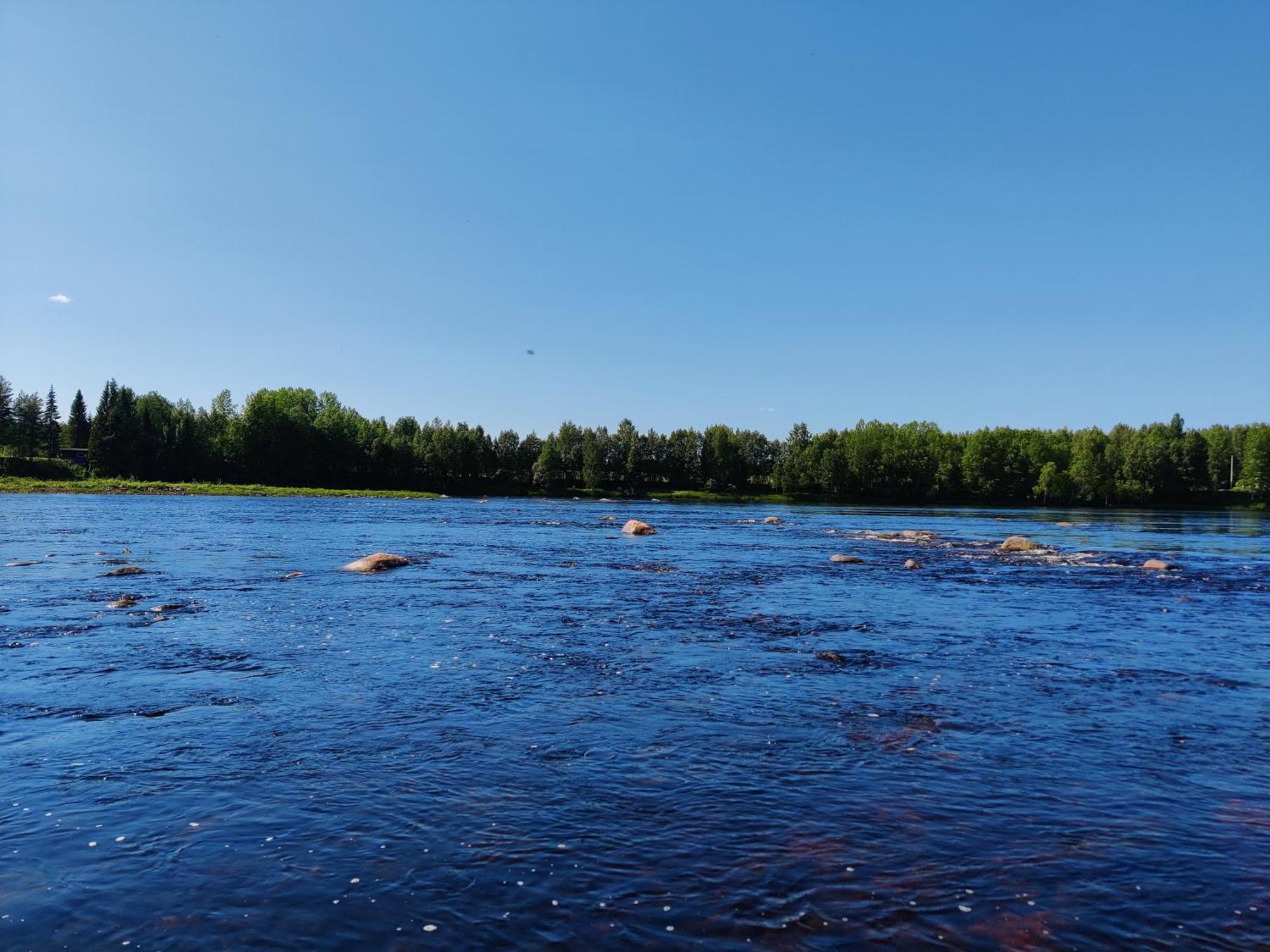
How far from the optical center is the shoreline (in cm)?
11531

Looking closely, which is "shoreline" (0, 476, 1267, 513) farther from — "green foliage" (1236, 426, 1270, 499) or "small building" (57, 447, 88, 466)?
"small building" (57, 447, 88, 466)

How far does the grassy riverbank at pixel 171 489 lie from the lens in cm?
11294


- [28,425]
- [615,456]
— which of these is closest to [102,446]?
[28,425]

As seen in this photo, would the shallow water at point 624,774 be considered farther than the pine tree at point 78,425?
No

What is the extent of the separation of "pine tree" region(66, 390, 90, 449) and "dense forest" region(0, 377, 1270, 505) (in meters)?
0.31

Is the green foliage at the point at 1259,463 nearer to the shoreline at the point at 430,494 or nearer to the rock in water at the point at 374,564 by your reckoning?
the shoreline at the point at 430,494

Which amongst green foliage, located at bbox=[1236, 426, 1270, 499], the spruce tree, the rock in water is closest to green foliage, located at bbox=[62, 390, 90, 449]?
the spruce tree

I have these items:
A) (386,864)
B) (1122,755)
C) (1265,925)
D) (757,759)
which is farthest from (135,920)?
(1122,755)

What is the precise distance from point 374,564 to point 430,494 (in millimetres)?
115968

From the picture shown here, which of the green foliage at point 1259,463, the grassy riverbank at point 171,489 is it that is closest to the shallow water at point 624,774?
the grassy riverbank at point 171,489

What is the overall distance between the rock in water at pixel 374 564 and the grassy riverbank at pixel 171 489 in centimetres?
9683

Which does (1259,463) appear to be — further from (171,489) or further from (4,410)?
(4,410)

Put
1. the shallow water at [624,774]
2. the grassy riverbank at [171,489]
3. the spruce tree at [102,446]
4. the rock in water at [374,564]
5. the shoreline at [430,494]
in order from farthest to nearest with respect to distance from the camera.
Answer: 1. the spruce tree at [102,446]
2. the shoreline at [430,494]
3. the grassy riverbank at [171,489]
4. the rock in water at [374,564]
5. the shallow water at [624,774]

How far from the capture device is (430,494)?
481ft
